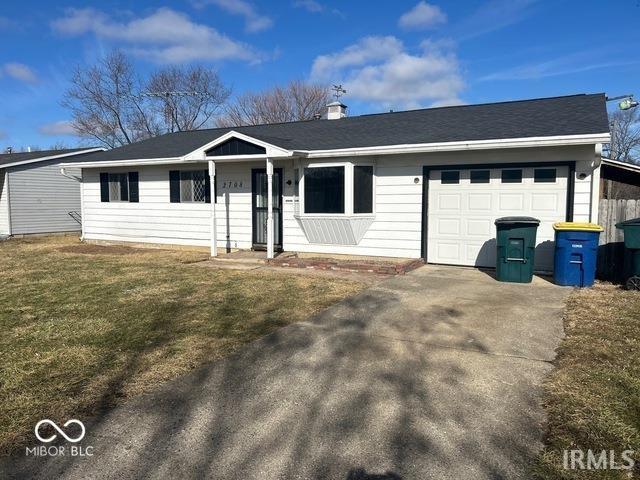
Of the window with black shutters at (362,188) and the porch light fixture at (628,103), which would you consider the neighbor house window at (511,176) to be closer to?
the window with black shutters at (362,188)

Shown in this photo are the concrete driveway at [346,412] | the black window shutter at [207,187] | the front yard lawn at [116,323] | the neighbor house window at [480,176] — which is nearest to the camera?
the concrete driveway at [346,412]

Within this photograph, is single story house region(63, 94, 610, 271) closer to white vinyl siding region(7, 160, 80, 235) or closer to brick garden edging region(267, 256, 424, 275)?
brick garden edging region(267, 256, 424, 275)

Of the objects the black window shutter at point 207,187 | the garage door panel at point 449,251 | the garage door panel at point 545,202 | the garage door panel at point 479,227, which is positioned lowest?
the garage door panel at point 449,251

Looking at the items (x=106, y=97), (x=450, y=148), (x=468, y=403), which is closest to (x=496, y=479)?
(x=468, y=403)

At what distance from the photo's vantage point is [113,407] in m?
3.50

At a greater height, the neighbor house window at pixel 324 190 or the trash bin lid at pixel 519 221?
the neighbor house window at pixel 324 190

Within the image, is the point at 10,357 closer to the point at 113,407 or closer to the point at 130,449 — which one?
the point at 113,407

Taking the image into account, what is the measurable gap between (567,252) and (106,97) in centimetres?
3271

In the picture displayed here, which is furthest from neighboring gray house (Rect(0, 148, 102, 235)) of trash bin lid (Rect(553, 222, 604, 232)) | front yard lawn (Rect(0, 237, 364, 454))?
trash bin lid (Rect(553, 222, 604, 232))

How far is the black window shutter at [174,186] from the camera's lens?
43.0 ft

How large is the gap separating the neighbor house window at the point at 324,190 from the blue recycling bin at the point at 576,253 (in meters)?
4.31

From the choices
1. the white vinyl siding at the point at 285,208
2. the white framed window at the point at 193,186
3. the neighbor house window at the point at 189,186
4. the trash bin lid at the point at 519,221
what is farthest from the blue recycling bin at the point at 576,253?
the white framed window at the point at 193,186

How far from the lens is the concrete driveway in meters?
2.79

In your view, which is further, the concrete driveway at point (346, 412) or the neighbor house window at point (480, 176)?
the neighbor house window at point (480, 176)
